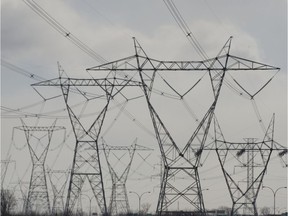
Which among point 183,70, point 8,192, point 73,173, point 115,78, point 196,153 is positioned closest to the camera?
point 183,70

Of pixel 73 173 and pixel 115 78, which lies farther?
pixel 73 173

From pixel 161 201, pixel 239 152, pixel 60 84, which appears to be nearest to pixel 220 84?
pixel 161 201

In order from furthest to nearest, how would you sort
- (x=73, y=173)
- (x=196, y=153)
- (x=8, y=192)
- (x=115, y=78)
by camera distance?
(x=8, y=192), (x=73, y=173), (x=115, y=78), (x=196, y=153)

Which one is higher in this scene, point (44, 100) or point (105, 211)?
point (44, 100)

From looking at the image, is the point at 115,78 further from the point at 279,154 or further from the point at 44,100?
the point at 279,154

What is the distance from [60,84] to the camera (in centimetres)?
6019

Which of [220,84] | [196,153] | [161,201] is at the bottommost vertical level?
[161,201]

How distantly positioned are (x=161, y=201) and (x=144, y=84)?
10002 millimetres

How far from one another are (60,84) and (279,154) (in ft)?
124

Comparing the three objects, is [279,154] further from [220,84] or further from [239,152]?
[220,84]

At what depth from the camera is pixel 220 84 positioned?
53500 mm

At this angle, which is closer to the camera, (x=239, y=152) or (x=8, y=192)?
(x=239, y=152)

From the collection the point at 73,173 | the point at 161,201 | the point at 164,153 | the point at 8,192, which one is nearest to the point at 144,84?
the point at 164,153

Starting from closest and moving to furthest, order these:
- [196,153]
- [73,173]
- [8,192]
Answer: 1. [196,153]
2. [73,173]
3. [8,192]
